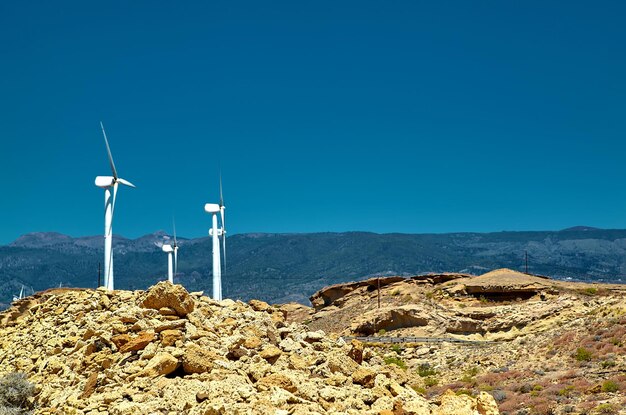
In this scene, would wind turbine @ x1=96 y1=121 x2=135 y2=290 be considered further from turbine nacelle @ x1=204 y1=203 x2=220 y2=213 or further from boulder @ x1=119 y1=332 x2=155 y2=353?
boulder @ x1=119 y1=332 x2=155 y2=353

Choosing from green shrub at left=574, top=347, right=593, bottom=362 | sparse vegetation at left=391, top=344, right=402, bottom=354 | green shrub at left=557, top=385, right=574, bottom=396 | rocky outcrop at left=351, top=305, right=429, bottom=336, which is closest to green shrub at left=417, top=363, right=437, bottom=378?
sparse vegetation at left=391, top=344, right=402, bottom=354

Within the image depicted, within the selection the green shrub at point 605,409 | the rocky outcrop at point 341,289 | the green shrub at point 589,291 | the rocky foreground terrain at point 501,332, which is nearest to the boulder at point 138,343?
the rocky foreground terrain at point 501,332

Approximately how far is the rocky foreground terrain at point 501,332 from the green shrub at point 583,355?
6 cm

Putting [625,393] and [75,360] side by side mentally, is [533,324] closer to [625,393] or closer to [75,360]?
[625,393]

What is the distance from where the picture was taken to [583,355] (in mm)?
41188

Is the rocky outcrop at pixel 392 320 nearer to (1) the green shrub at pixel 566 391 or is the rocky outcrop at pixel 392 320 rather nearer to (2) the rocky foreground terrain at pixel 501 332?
(2) the rocky foreground terrain at pixel 501 332

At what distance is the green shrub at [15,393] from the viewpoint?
20.1 metres

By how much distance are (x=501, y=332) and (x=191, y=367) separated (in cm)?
4165

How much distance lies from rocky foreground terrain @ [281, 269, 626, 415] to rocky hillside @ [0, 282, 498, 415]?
9.15m

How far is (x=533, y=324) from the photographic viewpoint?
5378 centimetres

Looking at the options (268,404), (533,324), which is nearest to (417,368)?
(533,324)

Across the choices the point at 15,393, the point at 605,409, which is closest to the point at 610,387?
the point at 605,409

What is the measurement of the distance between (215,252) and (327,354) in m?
31.9

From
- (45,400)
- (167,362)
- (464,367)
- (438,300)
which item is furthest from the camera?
(438,300)
